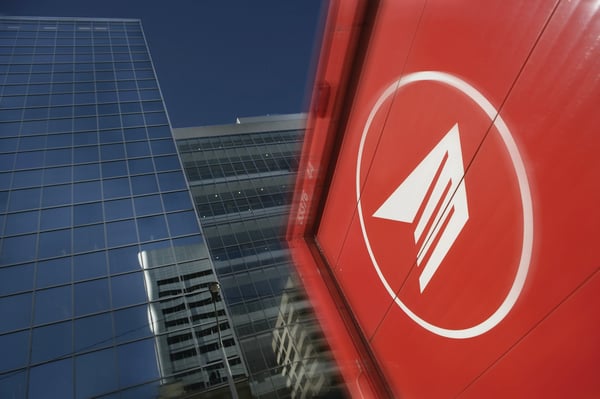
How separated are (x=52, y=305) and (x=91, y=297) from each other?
5.24 ft

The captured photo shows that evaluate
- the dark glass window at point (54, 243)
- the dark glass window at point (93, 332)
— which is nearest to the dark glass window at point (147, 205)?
the dark glass window at point (54, 243)

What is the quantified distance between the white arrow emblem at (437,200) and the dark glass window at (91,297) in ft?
59.5

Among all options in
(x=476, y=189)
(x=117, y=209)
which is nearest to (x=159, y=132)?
(x=117, y=209)

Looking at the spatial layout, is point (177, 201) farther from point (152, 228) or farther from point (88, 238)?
point (88, 238)

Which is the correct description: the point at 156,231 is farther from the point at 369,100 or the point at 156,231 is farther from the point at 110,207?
the point at 369,100

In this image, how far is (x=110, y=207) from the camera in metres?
22.5

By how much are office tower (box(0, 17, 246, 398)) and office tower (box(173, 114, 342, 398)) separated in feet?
25.2

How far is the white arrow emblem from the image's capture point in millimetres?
3207

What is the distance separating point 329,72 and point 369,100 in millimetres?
702

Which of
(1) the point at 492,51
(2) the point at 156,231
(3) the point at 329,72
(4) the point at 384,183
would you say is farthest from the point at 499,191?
(2) the point at 156,231

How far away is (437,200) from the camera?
3.48 m

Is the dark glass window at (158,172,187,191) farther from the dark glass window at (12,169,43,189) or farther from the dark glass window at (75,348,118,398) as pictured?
the dark glass window at (75,348,118,398)

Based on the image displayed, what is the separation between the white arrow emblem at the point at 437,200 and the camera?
10.5 ft

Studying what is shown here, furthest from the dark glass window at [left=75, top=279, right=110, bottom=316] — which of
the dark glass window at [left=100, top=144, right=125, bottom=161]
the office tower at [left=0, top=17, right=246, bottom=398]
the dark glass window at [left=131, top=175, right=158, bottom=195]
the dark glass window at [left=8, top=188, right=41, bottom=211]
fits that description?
the dark glass window at [left=100, top=144, right=125, bottom=161]
